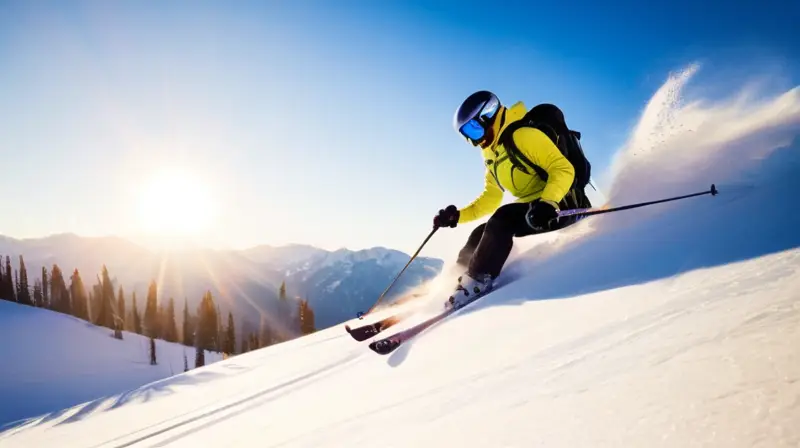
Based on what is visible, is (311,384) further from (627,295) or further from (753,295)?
(753,295)

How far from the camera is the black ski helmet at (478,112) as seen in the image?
4664mm

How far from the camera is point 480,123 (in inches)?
186

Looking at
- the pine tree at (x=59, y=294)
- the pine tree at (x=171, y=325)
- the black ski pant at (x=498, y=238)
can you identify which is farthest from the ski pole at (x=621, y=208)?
the pine tree at (x=59, y=294)

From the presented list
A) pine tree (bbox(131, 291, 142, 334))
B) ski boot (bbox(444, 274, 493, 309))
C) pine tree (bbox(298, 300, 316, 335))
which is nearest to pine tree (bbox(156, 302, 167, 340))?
pine tree (bbox(131, 291, 142, 334))

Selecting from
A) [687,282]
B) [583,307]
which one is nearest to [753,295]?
[687,282]

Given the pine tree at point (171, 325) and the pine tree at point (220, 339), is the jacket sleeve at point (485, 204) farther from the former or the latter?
the pine tree at point (171, 325)

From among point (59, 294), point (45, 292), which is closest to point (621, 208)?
point (59, 294)

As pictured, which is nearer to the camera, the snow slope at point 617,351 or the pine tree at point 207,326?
the snow slope at point 617,351

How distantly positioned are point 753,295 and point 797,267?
0.40 meters

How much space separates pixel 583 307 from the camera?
8.75 ft

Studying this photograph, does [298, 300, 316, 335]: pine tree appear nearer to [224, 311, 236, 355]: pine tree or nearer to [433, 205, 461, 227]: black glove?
[224, 311, 236, 355]: pine tree

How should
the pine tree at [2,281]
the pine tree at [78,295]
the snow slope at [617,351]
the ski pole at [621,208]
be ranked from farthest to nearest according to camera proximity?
the pine tree at [78,295]
the pine tree at [2,281]
the ski pole at [621,208]
the snow slope at [617,351]

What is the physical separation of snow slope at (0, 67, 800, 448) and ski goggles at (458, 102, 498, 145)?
1.64m

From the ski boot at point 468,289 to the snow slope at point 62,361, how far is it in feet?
204
